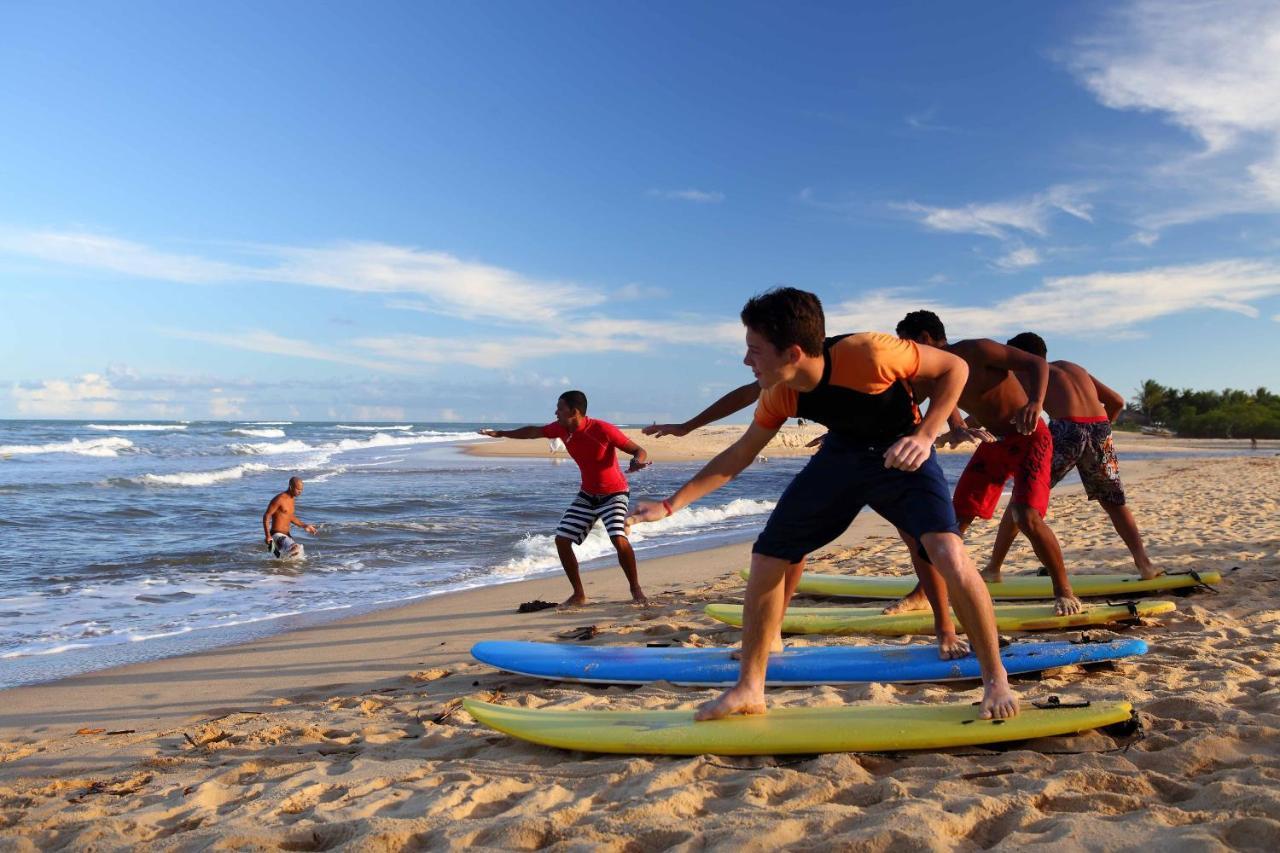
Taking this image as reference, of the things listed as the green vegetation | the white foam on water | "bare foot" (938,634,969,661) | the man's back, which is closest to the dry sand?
"bare foot" (938,634,969,661)

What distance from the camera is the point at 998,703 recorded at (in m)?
3.36

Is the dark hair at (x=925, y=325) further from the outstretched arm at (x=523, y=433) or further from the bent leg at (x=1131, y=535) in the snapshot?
the outstretched arm at (x=523, y=433)

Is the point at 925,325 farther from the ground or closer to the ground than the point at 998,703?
farther from the ground

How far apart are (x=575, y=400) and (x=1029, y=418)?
3759 mm

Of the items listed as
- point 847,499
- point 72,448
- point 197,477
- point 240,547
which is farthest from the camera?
point 72,448

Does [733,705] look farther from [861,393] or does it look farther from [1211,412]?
[1211,412]

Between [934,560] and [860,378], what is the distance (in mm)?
750

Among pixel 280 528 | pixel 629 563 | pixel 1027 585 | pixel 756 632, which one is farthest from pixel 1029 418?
pixel 280 528

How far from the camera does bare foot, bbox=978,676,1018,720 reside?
3340 mm

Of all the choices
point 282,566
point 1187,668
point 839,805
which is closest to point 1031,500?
point 1187,668

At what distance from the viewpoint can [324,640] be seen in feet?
21.6

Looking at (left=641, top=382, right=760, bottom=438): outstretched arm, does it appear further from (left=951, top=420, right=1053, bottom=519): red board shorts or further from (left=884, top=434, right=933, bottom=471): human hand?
(left=951, top=420, right=1053, bottom=519): red board shorts

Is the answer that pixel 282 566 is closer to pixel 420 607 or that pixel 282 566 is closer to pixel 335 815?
pixel 420 607

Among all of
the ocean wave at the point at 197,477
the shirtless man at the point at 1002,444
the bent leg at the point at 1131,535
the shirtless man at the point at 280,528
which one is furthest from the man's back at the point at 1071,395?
the ocean wave at the point at 197,477
